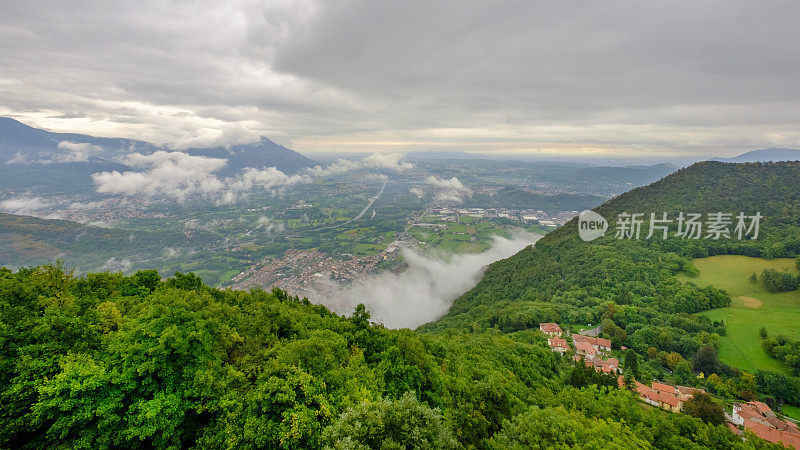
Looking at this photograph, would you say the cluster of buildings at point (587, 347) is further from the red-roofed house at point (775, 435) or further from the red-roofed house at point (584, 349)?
the red-roofed house at point (775, 435)

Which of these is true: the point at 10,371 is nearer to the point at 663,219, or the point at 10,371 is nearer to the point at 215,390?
the point at 215,390

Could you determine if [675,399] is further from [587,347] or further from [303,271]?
[303,271]

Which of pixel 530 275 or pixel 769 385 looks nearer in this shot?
pixel 769 385

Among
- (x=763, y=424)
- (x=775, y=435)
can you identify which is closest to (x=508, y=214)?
(x=763, y=424)

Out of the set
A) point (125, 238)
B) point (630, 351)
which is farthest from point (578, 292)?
point (125, 238)

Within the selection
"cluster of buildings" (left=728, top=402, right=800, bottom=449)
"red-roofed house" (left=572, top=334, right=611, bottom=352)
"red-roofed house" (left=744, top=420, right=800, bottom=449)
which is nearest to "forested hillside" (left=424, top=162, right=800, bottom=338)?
"red-roofed house" (left=572, top=334, right=611, bottom=352)

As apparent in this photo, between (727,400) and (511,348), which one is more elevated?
(511,348)

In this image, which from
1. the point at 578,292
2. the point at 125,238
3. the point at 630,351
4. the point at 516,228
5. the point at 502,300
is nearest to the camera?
the point at 630,351
